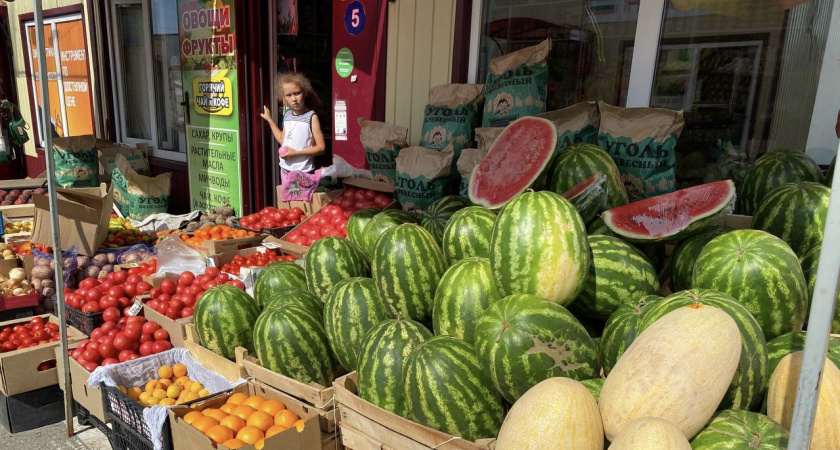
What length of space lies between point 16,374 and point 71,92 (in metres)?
7.77

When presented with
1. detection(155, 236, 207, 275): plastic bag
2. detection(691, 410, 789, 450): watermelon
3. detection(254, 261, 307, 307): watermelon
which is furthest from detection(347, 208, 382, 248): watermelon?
detection(691, 410, 789, 450): watermelon

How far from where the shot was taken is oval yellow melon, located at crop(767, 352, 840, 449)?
1273 mm

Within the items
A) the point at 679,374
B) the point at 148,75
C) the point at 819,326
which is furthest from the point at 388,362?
the point at 148,75

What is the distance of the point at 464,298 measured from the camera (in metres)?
1.94

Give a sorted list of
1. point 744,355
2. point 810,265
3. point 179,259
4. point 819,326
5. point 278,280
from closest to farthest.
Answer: point 819,326, point 744,355, point 810,265, point 278,280, point 179,259

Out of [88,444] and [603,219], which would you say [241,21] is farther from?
[603,219]

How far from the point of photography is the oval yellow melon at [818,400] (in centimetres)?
127

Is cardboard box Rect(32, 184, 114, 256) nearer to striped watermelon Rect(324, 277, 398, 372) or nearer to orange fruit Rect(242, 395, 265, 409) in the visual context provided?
orange fruit Rect(242, 395, 265, 409)

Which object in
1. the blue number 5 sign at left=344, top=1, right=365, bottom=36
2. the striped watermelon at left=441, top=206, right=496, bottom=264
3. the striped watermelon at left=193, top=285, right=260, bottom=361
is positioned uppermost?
the blue number 5 sign at left=344, top=1, right=365, bottom=36

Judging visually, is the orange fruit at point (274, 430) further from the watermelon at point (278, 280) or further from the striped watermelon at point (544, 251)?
the striped watermelon at point (544, 251)

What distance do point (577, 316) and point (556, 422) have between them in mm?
841

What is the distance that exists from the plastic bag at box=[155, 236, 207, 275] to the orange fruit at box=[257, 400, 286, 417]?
2329mm

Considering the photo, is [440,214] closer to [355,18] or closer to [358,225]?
[358,225]

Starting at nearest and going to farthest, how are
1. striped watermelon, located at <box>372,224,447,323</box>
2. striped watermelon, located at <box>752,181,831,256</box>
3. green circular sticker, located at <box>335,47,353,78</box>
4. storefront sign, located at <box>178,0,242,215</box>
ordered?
striped watermelon, located at <box>752,181,831,256</box>, striped watermelon, located at <box>372,224,447,323</box>, green circular sticker, located at <box>335,47,353,78</box>, storefront sign, located at <box>178,0,242,215</box>
